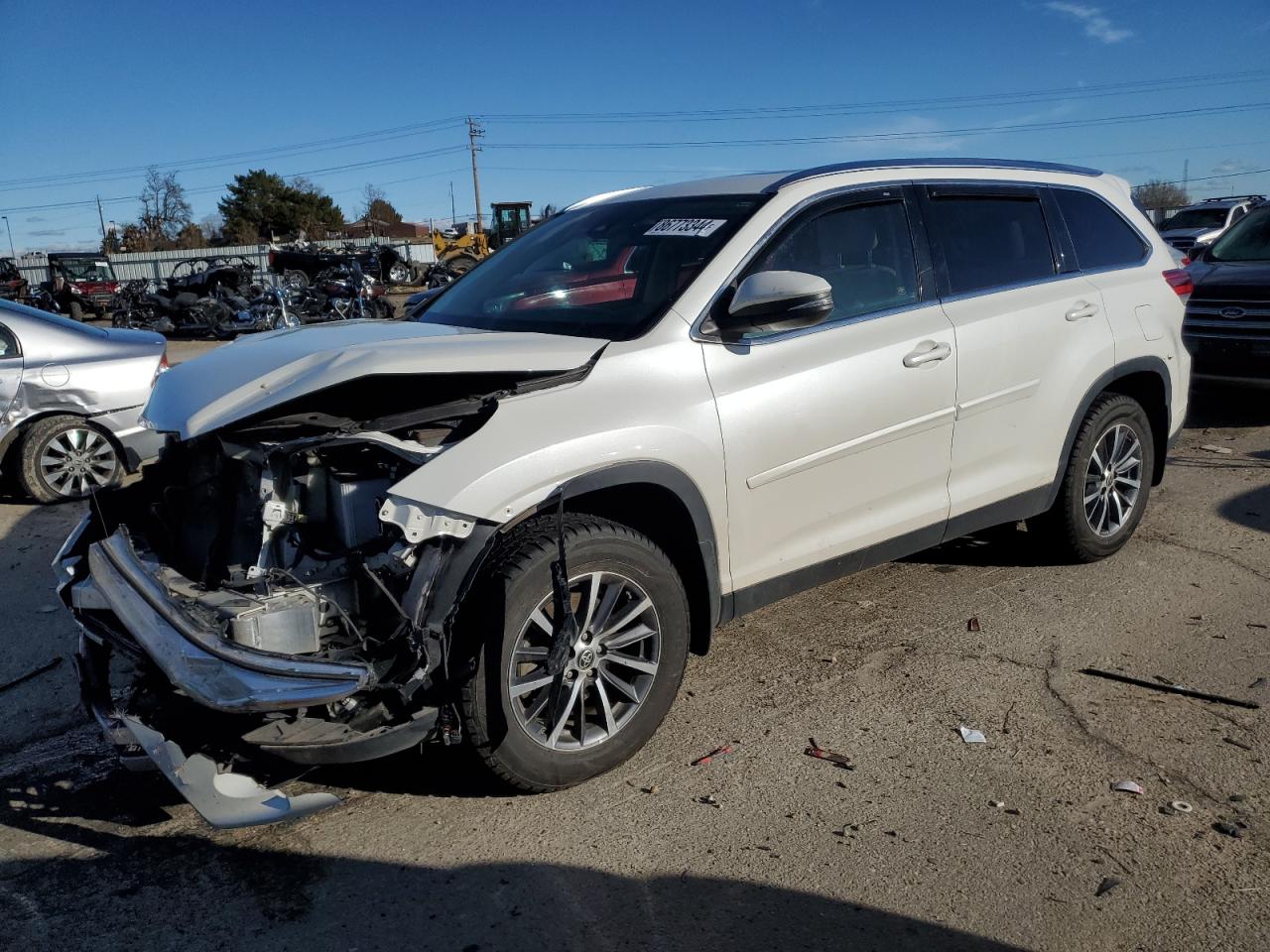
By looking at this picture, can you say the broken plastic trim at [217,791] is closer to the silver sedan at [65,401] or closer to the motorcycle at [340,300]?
the silver sedan at [65,401]

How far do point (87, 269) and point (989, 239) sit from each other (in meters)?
34.9

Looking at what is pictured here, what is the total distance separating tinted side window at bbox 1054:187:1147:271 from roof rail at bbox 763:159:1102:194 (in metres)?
0.16

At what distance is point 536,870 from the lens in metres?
2.90

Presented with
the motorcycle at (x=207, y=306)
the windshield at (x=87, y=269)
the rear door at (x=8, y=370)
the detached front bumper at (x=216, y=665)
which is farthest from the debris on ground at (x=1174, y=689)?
the windshield at (x=87, y=269)

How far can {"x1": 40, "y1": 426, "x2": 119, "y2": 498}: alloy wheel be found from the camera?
694 centimetres

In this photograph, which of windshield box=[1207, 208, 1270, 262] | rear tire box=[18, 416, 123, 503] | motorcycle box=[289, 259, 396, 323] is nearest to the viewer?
rear tire box=[18, 416, 123, 503]

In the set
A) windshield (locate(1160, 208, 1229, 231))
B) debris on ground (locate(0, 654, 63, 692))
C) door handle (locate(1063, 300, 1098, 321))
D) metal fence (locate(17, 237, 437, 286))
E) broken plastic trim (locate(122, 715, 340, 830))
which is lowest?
debris on ground (locate(0, 654, 63, 692))

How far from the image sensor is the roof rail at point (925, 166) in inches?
156

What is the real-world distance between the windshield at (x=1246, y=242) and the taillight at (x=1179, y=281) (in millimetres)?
4436

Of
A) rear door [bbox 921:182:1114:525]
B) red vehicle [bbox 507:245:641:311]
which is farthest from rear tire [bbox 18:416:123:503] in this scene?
rear door [bbox 921:182:1114:525]

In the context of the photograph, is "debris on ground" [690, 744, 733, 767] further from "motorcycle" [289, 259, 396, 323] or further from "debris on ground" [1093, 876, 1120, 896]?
"motorcycle" [289, 259, 396, 323]

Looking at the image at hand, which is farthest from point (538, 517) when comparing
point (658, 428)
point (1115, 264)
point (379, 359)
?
point (1115, 264)

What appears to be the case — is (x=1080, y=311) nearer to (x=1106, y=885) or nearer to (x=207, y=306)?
(x=1106, y=885)

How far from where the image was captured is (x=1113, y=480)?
5.14 metres
